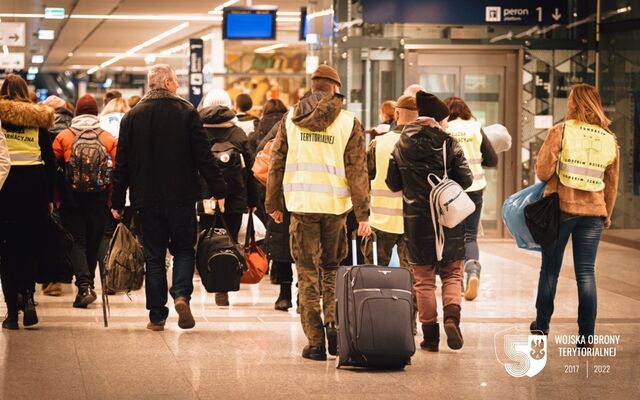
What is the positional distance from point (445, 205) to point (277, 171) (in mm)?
1098

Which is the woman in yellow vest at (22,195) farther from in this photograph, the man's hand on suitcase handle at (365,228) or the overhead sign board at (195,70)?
the overhead sign board at (195,70)

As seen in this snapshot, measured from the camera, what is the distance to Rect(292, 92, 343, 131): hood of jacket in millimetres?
7516

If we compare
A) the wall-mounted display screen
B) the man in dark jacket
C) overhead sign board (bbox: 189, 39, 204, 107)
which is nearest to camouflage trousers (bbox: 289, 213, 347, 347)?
the man in dark jacket

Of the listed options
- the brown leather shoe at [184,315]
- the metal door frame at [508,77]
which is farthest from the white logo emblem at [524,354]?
the metal door frame at [508,77]

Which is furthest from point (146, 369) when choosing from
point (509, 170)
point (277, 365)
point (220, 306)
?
point (509, 170)

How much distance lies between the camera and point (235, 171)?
991cm

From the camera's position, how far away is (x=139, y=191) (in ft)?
28.2

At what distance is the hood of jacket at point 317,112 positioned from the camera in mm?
7516

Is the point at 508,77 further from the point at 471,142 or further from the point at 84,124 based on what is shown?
the point at 84,124

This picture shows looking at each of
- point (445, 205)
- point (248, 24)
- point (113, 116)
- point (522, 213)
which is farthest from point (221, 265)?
point (248, 24)

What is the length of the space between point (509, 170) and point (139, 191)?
29.8ft

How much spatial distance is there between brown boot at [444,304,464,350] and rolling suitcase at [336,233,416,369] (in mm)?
697

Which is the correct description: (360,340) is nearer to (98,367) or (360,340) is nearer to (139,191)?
(98,367)

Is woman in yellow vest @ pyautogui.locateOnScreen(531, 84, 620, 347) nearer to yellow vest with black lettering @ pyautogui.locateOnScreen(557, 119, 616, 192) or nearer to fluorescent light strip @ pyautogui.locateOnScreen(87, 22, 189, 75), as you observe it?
yellow vest with black lettering @ pyautogui.locateOnScreen(557, 119, 616, 192)
